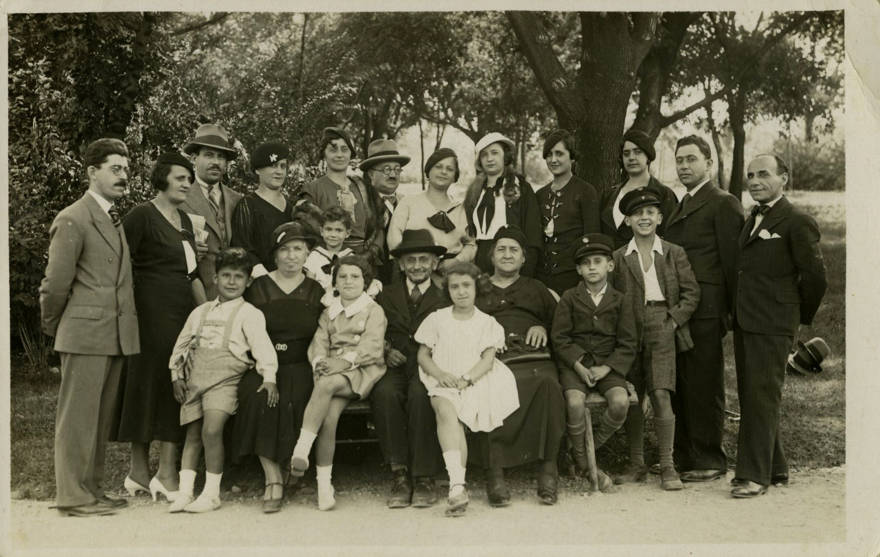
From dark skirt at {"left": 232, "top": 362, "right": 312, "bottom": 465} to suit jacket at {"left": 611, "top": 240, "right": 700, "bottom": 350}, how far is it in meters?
2.14

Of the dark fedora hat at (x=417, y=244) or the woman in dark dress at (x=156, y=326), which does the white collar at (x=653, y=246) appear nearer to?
the dark fedora hat at (x=417, y=244)

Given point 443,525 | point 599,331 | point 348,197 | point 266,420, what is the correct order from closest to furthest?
point 443,525 → point 266,420 → point 599,331 → point 348,197

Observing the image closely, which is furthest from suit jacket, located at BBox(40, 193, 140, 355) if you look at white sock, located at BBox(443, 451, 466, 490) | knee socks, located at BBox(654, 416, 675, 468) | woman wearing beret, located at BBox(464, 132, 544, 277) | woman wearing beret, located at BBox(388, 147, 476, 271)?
knee socks, located at BBox(654, 416, 675, 468)

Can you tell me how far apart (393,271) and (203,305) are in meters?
1.31

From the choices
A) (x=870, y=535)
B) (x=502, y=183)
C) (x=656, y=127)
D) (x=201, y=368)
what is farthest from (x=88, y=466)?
(x=656, y=127)

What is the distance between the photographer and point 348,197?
5.90 metres

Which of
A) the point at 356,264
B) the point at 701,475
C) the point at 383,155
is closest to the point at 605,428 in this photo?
the point at 701,475

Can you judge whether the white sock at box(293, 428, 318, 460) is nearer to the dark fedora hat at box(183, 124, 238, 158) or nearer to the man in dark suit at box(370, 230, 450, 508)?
the man in dark suit at box(370, 230, 450, 508)

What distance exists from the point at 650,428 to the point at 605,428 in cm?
125

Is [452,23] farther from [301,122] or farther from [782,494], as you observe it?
[782,494]

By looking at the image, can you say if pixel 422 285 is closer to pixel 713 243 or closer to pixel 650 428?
pixel 713 243

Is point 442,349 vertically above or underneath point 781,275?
underneath

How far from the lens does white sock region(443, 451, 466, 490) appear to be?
4688mm

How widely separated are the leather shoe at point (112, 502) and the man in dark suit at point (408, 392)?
1.52 m
